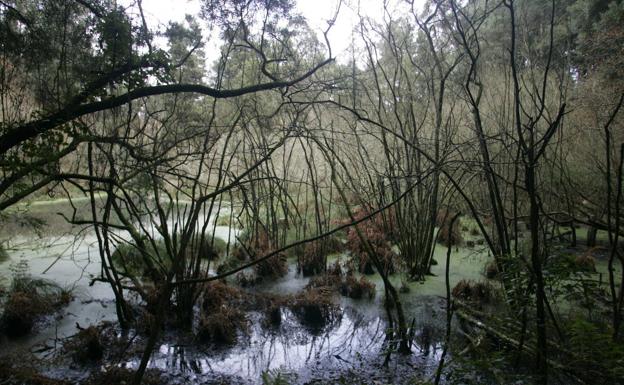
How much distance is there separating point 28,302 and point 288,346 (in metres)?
2.55

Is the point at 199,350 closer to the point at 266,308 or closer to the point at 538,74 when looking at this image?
the point at 266,308

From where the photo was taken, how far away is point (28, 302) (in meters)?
3.92

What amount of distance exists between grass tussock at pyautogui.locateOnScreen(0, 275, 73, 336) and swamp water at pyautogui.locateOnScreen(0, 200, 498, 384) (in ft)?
0.32

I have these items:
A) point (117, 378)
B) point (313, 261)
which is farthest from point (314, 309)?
point (117, 378)

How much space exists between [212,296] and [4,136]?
2427 mm

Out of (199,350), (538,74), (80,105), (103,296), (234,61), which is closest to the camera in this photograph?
(80,105)

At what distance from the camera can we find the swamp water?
309 centimetres

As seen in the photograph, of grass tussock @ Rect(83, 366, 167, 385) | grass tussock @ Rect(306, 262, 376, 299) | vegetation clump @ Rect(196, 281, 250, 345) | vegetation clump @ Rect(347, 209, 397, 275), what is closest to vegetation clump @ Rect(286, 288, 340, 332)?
grass tussock @ Rect(306, 262, 376, 299)

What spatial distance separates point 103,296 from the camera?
187 inches

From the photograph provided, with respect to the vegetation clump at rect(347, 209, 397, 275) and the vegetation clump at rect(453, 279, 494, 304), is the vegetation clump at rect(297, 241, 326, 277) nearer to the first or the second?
the vegetation clump at rect(347, 209, 397, 275)

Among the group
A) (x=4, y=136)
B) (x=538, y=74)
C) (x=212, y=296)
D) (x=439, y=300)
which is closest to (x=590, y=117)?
(x=538, y=74)

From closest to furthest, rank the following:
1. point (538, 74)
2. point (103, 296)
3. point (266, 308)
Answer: point (266, 308), point (103, 296), point (538, 74)

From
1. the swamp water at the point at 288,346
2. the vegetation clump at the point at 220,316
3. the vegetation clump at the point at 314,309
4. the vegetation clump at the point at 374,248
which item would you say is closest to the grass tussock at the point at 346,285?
the swamp water at the point at 288,346

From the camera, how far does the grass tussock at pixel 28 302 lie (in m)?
3.75
